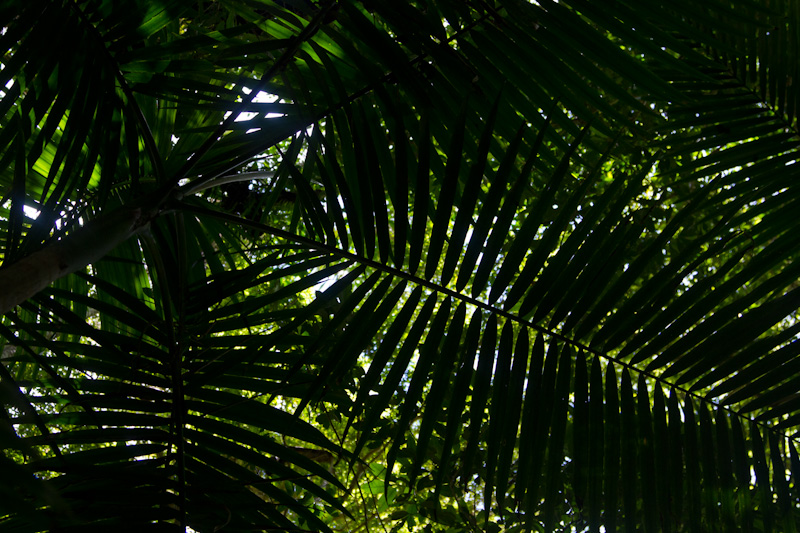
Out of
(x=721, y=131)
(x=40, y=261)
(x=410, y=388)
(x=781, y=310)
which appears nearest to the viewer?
(x=40, y=261)

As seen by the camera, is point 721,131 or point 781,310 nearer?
point 781,310

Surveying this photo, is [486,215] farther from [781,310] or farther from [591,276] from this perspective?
[781,310]

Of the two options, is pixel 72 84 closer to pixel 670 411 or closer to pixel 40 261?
pixel 40 261

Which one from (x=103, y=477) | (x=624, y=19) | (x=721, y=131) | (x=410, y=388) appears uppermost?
(x=721, y=131)

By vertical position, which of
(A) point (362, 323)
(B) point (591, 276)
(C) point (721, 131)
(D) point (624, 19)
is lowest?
(A) point (362, 323)

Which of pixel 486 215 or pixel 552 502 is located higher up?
pixel 486 215

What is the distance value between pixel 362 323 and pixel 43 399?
59 centimetres

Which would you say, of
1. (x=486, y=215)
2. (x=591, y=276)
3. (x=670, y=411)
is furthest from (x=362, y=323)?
(x=670, y=411)

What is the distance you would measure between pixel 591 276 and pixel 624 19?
1.44ft

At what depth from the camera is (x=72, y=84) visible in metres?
1.14

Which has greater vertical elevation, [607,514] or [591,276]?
[591,276]

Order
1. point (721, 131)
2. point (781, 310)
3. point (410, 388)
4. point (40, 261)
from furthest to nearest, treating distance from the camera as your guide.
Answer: point (721, 131), point (410, 388), point (781, 310), point (40, 261)

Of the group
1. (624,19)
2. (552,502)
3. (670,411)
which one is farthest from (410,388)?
(624,19)

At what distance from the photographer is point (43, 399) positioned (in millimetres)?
1094
